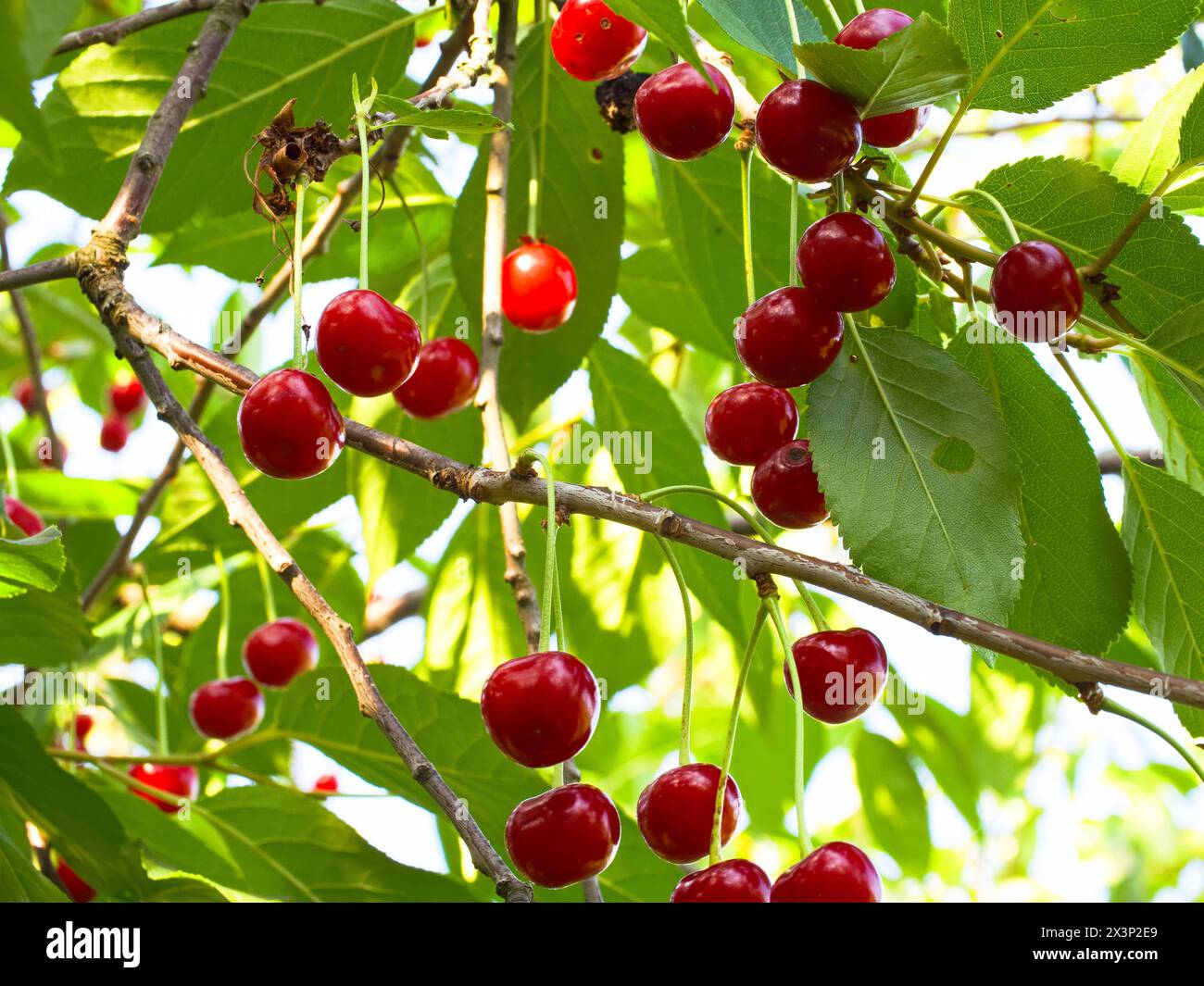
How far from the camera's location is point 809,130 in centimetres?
115

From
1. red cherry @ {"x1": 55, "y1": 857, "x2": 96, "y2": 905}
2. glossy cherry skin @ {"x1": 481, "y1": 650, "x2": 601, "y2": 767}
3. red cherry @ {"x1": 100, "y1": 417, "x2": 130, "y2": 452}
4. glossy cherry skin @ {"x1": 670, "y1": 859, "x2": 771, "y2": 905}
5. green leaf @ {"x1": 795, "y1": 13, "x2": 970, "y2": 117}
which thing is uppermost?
red cherry @ {"x1": 100, "y1": 417, "x2": 130, "y2": 452}

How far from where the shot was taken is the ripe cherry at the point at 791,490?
130 centimetres

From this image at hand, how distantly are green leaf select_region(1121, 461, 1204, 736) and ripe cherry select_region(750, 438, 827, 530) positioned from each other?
42 cm

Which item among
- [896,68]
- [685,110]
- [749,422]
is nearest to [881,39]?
[896,68]

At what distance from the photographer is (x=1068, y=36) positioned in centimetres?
130

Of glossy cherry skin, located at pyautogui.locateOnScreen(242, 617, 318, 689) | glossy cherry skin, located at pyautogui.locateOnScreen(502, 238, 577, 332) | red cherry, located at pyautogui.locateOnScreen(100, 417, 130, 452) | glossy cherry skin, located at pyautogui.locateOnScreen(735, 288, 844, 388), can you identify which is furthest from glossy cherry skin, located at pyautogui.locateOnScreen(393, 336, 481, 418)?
red cherry, located at pyautogui.locateOnScreen(100, 417, 130, 452)

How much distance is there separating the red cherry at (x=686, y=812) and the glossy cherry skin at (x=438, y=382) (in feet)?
2.79

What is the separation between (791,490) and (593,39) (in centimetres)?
66

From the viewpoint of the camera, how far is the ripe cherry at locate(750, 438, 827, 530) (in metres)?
1.30

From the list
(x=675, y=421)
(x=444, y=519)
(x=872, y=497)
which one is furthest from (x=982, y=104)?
(x=444, y=519)

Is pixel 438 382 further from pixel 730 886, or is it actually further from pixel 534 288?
pixel 730 886

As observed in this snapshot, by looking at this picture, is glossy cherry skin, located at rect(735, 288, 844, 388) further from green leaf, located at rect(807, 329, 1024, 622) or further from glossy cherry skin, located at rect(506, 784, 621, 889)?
glossy cherry skin, located at rect(506, 784, 621, 889)

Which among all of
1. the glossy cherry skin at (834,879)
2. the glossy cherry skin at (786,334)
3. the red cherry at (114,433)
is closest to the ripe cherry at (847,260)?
the glossy cherry skin at (786,334)
